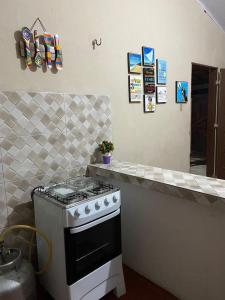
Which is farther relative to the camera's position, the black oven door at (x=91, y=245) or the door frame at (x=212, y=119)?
the door frame at (x=212, y=119)

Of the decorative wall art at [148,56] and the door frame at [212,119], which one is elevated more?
the decorative wall art at [148,56]

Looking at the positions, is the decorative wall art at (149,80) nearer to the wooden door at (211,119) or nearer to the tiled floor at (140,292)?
the wooden door at (211,119)

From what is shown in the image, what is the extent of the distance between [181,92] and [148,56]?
31.0 inches

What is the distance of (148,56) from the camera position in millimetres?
2627

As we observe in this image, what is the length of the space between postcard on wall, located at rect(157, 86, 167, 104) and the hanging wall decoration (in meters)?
1.32

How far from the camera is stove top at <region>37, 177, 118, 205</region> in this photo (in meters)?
1.53

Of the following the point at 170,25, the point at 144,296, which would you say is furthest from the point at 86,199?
the point at 170,25

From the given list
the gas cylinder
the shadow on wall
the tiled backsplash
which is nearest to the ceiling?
the tiled backsplash

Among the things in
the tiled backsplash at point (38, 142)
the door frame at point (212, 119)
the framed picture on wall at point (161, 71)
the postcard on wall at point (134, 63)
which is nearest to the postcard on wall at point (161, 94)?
the framed picture on wall at point (161, 71)

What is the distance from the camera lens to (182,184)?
1532 mm

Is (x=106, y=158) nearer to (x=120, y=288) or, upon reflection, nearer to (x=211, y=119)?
(x=120, y=288)

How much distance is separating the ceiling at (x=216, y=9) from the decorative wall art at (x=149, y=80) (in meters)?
1.42

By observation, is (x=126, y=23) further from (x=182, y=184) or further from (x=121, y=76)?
(x=182, y=184)

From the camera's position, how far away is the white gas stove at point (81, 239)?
4.75 feet
